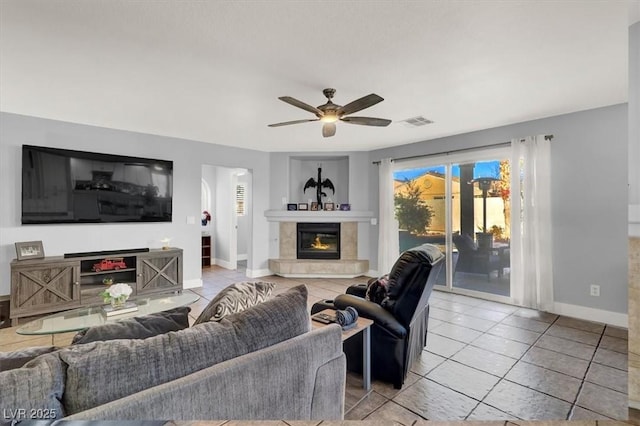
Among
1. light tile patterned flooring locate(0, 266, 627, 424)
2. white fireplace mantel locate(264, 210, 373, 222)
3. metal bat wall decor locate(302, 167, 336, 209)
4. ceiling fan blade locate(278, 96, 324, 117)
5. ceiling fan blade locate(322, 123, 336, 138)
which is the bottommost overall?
light tile patterned flooring locate(0, 266, 627, 424)

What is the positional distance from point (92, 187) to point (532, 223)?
5.55m

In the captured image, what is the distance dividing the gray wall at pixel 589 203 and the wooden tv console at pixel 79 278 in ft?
16.0

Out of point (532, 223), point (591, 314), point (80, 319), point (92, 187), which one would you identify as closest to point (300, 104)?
point (80, 319)

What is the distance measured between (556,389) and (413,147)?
366cm

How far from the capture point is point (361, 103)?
2.48m

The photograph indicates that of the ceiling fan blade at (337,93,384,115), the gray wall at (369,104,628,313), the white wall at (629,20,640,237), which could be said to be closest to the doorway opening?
the ceiling fan blade at (337,93,384,115)

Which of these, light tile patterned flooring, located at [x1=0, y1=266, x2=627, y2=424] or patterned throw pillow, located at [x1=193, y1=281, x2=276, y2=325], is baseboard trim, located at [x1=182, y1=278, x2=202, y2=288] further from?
patterned throw pillow, located at [x1=193, y1=281, x2=276, y2=325]

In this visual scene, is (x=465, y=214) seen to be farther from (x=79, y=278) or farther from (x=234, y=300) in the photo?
(x=79, y=278)

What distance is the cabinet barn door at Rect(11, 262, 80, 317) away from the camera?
3.23 m

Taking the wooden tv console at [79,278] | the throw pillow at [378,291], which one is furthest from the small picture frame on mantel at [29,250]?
the throw pillow at [378,291]

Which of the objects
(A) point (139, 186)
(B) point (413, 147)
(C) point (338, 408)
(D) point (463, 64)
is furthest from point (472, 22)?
(A) point (139, 186)

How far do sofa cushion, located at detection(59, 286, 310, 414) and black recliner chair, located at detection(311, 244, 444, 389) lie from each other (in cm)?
92

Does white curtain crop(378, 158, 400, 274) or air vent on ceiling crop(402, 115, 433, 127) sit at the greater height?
air vent on ceiling crop(402, 115, 433, 127)

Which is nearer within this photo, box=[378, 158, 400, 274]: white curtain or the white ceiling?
the white ceiling
